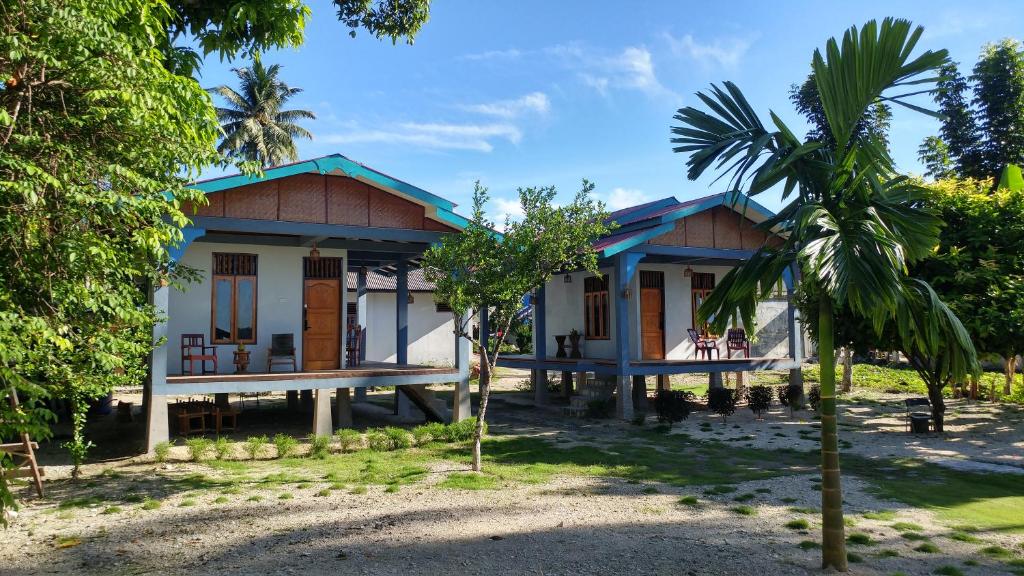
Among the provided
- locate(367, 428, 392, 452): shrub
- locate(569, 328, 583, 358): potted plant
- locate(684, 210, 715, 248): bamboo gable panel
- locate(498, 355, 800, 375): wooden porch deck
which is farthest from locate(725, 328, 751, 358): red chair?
locate(367, 428, 392, 452): shrub

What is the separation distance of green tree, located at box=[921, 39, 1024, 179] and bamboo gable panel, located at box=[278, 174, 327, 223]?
2141 centimetres

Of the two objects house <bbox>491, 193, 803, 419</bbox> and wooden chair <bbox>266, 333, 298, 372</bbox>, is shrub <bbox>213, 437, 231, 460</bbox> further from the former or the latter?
house <bbox>491, 193, 803, 419</bbox>

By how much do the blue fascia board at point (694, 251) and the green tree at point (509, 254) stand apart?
6.51 meters

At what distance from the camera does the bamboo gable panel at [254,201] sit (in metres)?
12.2

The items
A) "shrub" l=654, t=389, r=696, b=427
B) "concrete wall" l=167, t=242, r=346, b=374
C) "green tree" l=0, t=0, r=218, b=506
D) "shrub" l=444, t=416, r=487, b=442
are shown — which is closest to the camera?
"green tree" l=0, t=0, r=218, b=506

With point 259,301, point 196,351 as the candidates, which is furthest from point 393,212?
point 196,351

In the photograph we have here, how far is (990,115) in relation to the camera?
2425 cm

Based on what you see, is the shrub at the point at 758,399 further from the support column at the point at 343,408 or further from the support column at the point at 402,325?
the support column at the point at 343,408

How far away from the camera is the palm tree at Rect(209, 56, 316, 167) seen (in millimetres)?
40312

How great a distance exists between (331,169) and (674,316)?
10.8 metres

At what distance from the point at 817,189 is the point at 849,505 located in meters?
4.75

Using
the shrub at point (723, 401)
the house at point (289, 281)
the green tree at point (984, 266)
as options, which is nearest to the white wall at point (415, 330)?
the house at point (289, 281)

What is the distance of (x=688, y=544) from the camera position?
6.72m

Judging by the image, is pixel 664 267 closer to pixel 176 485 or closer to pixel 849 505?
pixel 849 505
